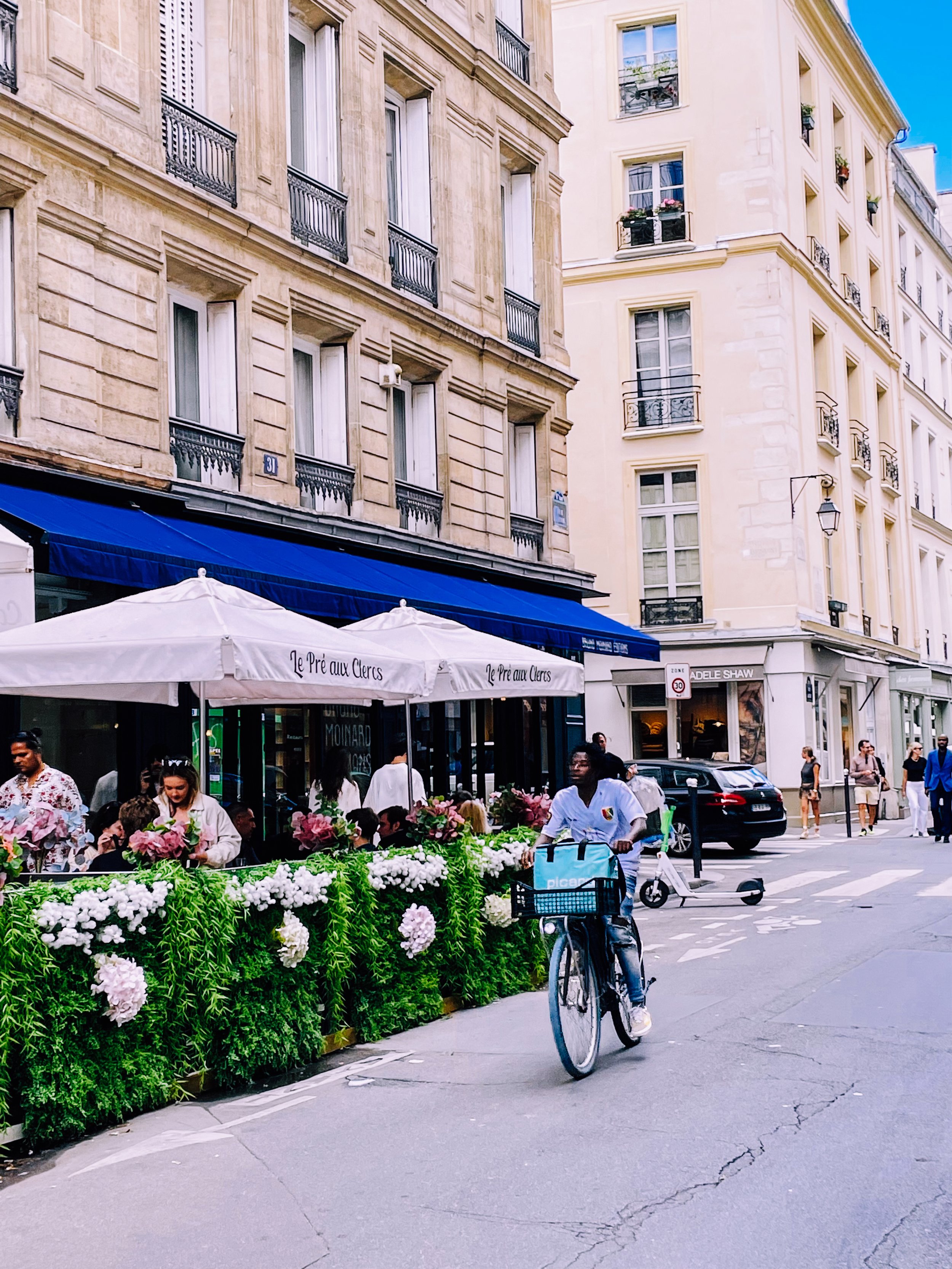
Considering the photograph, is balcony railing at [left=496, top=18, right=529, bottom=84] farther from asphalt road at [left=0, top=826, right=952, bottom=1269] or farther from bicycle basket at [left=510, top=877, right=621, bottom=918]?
bicycle basket at [left=510, top=877, right=621, bottom=918]

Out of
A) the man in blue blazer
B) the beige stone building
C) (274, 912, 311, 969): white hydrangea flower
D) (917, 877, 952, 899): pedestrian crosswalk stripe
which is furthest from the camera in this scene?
the man in blue blazer

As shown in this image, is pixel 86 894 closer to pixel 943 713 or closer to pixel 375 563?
pixel 375 563

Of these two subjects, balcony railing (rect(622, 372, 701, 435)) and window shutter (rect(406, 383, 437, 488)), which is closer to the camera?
window shutter (rect(406, 383, 437, 488))

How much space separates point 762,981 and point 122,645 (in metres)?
5.10

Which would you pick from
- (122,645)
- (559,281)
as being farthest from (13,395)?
(559,281)

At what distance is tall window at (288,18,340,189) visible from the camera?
1867 cm

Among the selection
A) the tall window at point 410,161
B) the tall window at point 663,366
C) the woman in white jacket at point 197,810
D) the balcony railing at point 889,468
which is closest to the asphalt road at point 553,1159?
the woman in white jacket at point 197,810

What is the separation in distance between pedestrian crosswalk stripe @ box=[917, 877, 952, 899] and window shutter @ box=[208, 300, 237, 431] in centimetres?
918

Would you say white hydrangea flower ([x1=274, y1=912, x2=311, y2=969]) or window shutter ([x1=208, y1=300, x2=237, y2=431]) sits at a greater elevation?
window shutter ([x1=208, y1=300, x2=237, y2=431])

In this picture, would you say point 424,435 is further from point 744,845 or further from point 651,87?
point 651,87

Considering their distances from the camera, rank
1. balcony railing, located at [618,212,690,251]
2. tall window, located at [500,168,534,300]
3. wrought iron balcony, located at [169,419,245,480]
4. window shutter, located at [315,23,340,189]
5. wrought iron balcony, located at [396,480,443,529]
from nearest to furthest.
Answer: wrought iron balcony, located at [169,419,245,480] → window shutter, located at [315,23,340,189] → wrought iron balcony, located at [396,480,443,529] → tall window, located at [500,168,534,300] → balcony railing, located at [618,212,690,251]

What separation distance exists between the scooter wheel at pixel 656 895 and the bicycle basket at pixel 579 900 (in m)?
8.03

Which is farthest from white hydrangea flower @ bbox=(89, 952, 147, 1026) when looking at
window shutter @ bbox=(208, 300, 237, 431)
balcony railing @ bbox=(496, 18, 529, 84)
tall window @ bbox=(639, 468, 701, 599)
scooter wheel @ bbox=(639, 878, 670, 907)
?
tall window @ bbox=(639, 468, 701, 599)

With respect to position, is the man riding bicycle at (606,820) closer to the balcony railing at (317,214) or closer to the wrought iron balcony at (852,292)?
the balcony railing at (317,214)
